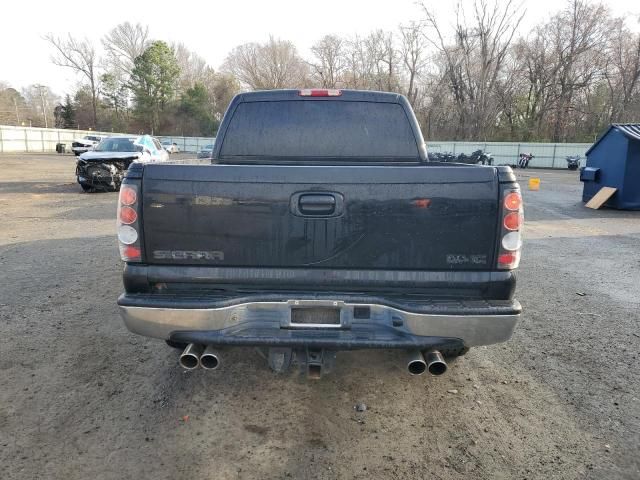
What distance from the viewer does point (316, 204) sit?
8.84ft

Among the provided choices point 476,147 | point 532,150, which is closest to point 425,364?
point 532,150

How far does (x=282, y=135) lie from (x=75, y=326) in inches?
112

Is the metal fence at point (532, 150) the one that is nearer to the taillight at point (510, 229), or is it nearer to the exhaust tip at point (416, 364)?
the taillight at point (510, 229)

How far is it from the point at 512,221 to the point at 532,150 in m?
43.4

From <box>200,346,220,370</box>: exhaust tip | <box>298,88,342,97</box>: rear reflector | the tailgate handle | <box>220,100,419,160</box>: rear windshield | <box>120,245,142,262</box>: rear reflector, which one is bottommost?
<box>200,346,220,370</box>: exhaust tip

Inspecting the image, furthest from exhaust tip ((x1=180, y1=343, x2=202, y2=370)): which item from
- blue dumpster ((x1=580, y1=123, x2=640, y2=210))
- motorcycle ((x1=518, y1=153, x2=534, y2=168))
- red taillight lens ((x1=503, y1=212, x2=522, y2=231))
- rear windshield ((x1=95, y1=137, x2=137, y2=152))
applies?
motorcycle ((x1=518, y1=153, x2=534, y2=168))

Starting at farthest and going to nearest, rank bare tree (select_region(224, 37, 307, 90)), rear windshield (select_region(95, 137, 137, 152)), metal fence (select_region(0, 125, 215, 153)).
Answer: bare tree (select_region(224, 37, 307, 90))
metal fence (select_region(0, 125, 215, 153))
rear windshield (select_region(95, 137, 137, 152))

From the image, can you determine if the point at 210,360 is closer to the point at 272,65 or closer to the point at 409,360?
the point at 409,360

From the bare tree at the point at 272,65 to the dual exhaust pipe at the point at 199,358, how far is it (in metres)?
68.1

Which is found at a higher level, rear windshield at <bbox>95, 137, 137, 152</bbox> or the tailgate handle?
rear windshield at <bbox>95, 137, 137, 152</bbox>

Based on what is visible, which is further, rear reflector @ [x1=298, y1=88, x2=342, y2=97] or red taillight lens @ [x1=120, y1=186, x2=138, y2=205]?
rear reflector @ [x1=298, y1=88, x2=342, y2=97]

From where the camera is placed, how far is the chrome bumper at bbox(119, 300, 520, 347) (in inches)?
103

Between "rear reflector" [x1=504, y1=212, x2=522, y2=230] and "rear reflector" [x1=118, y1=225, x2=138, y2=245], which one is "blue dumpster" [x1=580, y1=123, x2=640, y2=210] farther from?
"rear reflector" [x1=118, y1=225, x2=138, y2=245]

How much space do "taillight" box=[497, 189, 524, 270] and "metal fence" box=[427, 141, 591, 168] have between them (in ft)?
121
